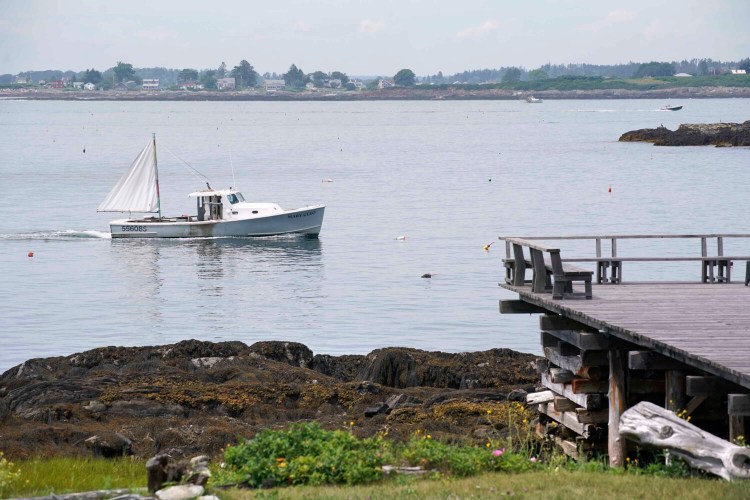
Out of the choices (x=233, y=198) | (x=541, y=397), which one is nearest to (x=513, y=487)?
(x=541, y=397)

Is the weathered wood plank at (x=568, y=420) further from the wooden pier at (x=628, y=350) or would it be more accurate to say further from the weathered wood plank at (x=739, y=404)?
the weathered wood plank at (x=739, y=404)

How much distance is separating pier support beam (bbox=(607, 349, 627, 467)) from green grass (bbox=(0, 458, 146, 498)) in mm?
5667

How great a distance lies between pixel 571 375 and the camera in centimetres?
1658

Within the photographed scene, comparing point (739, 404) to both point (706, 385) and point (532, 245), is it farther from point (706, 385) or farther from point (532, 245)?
point (532, 245)

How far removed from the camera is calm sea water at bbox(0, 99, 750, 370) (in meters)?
35.5

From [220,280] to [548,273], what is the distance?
2860cm

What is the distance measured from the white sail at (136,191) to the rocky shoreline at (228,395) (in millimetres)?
31031

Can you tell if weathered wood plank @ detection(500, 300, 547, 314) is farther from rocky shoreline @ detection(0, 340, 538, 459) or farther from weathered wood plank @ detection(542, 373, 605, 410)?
rocky shoreline @ detection(0, 340, 538, 459)

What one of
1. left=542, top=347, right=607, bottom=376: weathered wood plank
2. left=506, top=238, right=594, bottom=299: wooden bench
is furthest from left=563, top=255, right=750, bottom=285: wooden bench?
left=542, top=347, right=607, bottom=376: weathered wood plank

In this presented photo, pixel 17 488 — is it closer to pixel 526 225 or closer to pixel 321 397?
pixel 321 397

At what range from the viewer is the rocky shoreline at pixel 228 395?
17.5 meters

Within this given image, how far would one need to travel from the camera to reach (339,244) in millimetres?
55531

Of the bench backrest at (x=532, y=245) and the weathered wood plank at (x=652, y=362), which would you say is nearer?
the weathered wood plank at (x=652, y=362)

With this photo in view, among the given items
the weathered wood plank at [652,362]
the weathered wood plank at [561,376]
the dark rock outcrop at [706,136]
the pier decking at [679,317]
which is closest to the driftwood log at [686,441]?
the pier decking at [679,317]
